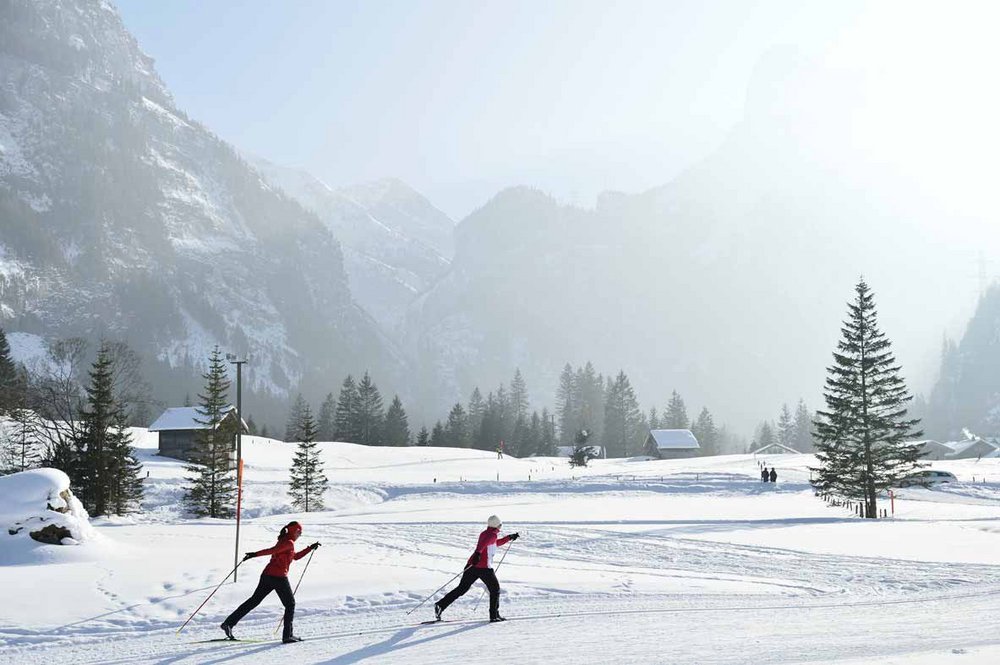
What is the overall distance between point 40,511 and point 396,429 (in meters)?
94.8

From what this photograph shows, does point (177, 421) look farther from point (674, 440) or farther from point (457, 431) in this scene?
point (674, 440)

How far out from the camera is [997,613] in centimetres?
1269

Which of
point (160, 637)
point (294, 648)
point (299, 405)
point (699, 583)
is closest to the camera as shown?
point (294, 648)

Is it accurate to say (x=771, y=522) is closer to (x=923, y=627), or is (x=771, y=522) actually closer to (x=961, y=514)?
(x=961, y=514)

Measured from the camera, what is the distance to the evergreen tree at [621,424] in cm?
11838

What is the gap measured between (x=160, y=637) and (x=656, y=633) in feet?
27.6

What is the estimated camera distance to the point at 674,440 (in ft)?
327

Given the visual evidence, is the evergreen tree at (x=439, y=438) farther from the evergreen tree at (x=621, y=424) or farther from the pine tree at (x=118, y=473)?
the pine tree at (x=118, y=473)

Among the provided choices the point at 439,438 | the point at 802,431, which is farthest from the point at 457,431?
the point at 802,431

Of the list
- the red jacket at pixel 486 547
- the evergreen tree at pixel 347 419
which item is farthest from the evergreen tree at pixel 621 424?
the red jacket at pixel 486 547

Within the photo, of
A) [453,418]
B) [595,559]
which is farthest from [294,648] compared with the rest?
[453,418]

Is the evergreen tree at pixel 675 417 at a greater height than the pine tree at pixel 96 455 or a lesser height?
greater

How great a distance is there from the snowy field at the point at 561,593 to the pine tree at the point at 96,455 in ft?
24.5

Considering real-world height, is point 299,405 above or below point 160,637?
above
